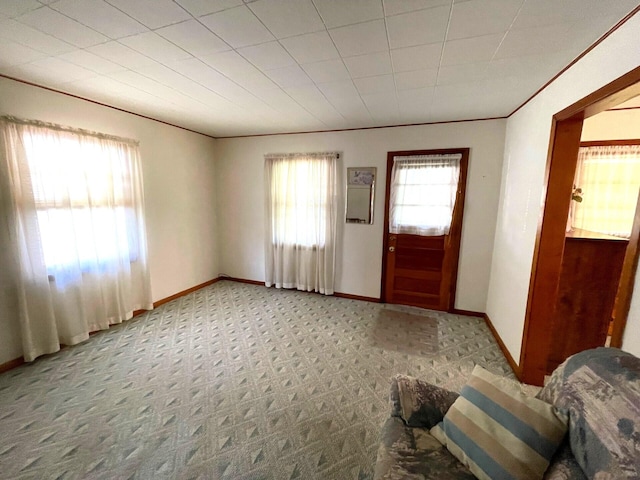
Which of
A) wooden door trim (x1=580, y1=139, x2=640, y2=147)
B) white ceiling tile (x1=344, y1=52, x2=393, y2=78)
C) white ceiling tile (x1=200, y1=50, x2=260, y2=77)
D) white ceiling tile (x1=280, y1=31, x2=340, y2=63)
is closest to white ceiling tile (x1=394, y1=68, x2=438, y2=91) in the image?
white ceiling tile (x1=344, y1=52, x2=393, y2=78)

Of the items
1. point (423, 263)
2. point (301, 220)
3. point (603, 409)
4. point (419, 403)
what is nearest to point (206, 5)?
point (419, 403)

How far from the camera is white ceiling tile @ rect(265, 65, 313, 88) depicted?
2.00m

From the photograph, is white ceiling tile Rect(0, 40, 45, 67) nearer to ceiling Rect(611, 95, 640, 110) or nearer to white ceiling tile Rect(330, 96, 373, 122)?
white ceiling tile Rect(330, 96, 373, 122)

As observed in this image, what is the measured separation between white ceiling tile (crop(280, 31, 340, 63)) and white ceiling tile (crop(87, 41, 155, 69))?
1.01 m

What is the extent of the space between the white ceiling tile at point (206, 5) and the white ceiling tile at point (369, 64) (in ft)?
2.66

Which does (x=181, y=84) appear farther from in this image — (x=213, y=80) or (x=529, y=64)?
(x=529, y=64)

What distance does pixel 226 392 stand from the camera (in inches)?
81.6

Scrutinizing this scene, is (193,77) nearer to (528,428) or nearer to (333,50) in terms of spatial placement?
(333,50)

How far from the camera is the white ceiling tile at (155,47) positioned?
5.23 ft

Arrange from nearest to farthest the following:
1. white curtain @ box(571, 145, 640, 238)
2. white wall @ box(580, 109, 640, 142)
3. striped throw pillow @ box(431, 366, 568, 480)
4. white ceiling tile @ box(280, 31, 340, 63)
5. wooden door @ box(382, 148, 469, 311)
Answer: striped throw pillow @ box(431, 366, 568, 480)
white ceiling tile @ box(280, 31, 340, 63)
white wall @ box(580, 109, 640, 142)
white curtain @ box(571, 145, 640, 238)
wooden door @ box(382, 148, 469, 311)

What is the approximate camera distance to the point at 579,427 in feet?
2.93

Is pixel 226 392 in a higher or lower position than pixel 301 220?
lower

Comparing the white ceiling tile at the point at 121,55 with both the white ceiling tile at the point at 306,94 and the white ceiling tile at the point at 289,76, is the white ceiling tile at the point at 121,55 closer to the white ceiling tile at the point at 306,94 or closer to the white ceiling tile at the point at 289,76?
the white ceiling tile at the point at 289,76

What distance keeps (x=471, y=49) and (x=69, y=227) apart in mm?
3609
